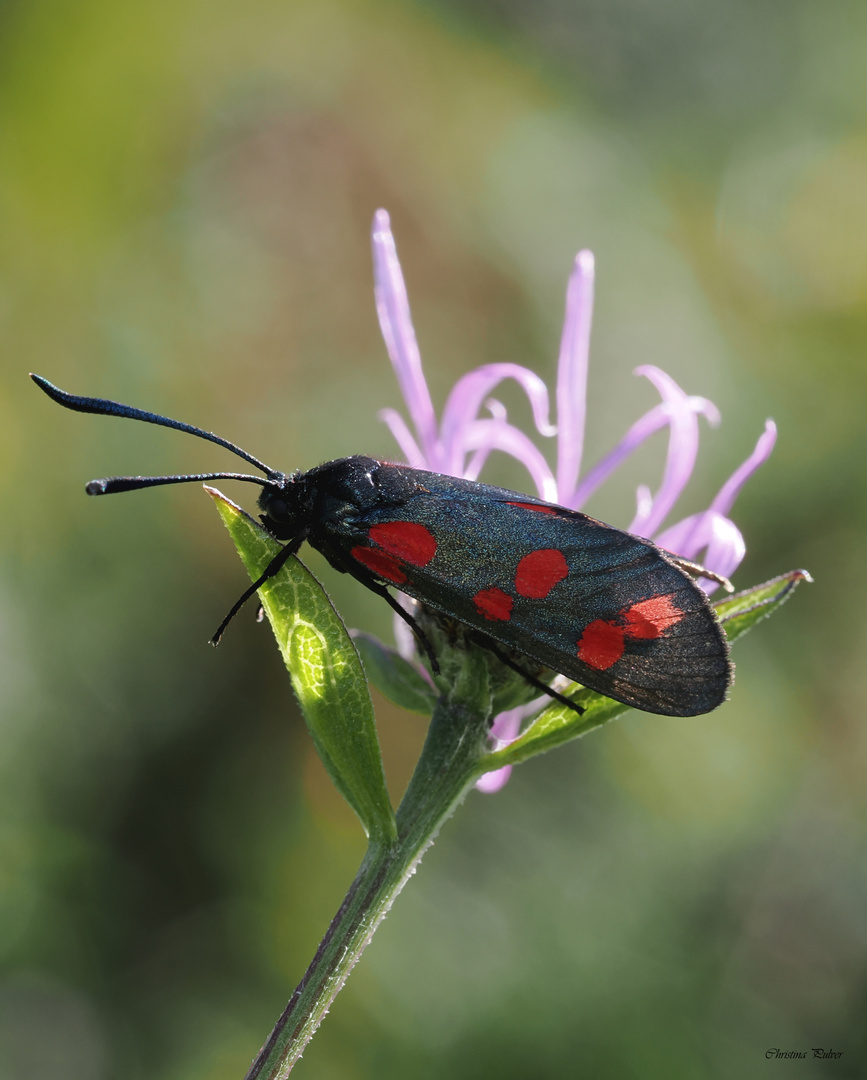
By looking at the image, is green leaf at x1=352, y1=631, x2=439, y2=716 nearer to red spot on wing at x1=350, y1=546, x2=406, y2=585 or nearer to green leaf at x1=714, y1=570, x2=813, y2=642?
red spot on wing at x1=350, y1=546, x2=406, y2=585

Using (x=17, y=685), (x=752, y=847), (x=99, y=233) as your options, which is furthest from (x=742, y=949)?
(x=99, y=233)

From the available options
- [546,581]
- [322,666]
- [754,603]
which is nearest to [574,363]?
[546,581]

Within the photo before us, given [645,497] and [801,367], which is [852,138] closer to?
[801,367]

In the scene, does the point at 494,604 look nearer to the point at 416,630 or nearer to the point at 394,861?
the point at 416,630

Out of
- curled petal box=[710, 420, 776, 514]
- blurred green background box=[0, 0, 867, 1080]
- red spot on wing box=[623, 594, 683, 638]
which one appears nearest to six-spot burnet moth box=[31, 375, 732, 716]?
red spot on wing box=[623, 594, 683, 638]

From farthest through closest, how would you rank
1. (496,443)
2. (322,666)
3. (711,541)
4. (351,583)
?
(351,583) < (496,443) < (711,541) < (322,666)

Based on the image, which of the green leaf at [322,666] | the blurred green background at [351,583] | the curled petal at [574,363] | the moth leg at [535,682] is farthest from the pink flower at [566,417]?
the blurred green background at [351,583]
